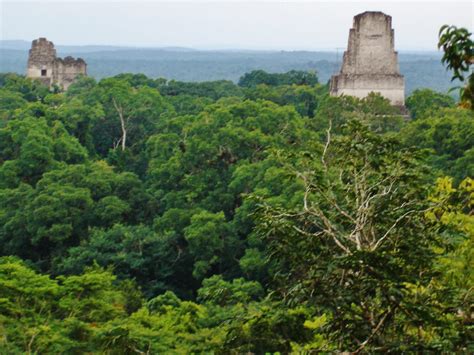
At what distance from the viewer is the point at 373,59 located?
3966 centimetres

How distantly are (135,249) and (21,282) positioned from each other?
7.94 meters

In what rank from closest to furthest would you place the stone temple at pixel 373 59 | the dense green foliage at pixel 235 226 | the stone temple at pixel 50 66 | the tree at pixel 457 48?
the tree at pixel 457 48, the dense green foliage at pixel 235 226, the stone temple at pixel 373 59, the stone temple at pixel 50 66

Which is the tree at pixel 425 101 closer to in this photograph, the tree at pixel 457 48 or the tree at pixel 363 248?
the tree at pixel 363 248

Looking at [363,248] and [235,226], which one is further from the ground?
[363,248]

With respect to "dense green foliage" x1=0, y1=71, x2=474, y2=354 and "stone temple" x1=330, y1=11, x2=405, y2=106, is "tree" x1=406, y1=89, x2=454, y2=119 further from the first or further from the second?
"stone temple" x1=330, y1=11, x2=405, y2=106

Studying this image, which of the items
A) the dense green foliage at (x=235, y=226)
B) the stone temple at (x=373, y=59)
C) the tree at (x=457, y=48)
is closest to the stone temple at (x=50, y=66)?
the dense green foliage at (x=235, y=226)

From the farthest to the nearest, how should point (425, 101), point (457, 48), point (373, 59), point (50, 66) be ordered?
point (50, 66) → point (425, 101) → point (373, 59) → point (457, 48)

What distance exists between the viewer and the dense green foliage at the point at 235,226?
10.2 metres

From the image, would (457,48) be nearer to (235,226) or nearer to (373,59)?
(235,226)

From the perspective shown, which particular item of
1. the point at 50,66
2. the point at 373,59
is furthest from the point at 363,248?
the point at 50,66

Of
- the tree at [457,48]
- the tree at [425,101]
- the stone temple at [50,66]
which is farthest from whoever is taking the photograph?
the stone temple at [50,66]

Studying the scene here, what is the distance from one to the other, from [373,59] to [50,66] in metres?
25.4

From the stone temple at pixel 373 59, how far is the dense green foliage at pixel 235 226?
160cm

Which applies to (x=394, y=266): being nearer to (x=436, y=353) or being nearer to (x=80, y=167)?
(x=436, y=353)
